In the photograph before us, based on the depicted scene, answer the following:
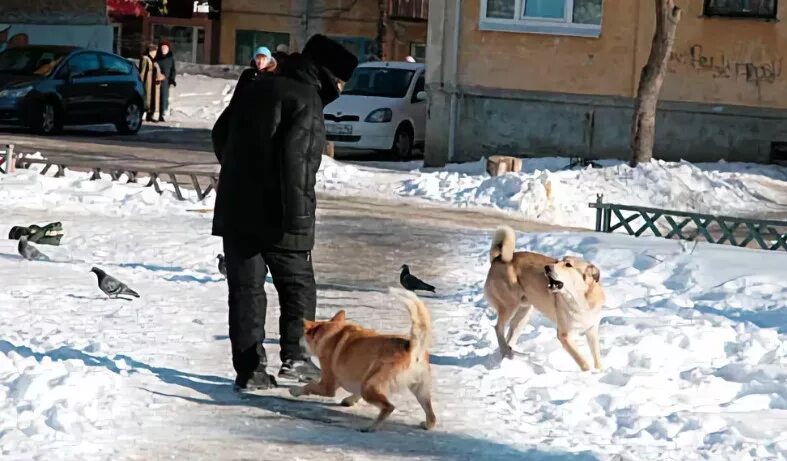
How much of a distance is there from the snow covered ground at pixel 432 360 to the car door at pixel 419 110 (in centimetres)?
1047

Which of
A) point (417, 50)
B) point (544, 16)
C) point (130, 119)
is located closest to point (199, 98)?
point (130, 119)

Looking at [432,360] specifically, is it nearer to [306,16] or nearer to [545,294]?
[545,294]

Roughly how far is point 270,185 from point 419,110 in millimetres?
17124

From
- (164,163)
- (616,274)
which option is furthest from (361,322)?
(164,163)

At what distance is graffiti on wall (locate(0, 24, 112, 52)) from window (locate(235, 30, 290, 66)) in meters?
10.6

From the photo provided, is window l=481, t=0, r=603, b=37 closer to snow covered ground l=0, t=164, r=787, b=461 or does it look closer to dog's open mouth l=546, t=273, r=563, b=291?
snow covered ground l=0, t=164, r=787, b=461

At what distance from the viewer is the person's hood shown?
7367 mm

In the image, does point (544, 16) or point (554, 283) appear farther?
point (544, 16)

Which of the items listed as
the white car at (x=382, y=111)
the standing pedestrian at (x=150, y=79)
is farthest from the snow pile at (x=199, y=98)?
the white car at (x=382, y=111)

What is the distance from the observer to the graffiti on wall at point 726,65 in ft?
71.2

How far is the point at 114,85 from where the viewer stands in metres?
26.0

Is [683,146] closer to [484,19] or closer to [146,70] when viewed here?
[484,19]

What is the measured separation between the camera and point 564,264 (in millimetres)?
8203

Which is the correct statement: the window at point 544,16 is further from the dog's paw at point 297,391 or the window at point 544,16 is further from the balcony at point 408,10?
the balcony at point 408,10
